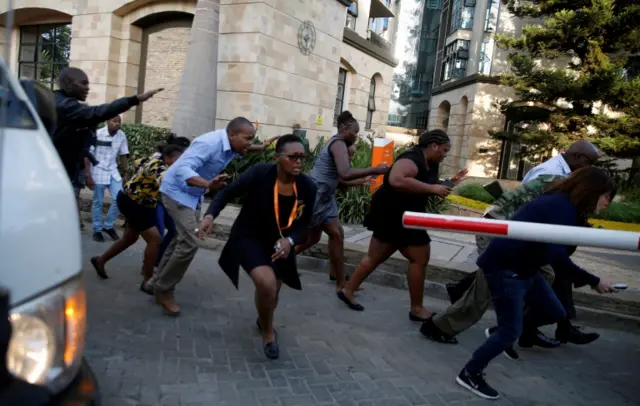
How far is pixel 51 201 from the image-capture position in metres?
1.54

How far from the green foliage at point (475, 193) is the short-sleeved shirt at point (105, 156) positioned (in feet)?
29.8

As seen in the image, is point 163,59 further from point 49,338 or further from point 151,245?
point 49,338

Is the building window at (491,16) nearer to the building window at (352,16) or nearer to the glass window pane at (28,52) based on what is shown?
the building window at (352,16)

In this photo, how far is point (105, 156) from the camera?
705 centimetres

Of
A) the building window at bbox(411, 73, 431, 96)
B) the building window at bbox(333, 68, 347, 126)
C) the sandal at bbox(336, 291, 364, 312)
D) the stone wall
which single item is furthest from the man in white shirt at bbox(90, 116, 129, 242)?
the building window at bbox(411, 73, 431, 96)

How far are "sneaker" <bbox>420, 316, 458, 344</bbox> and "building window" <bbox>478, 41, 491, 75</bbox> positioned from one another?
22.3 m

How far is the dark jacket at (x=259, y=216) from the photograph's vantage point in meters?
3.83

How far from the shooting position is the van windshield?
1.66 meters

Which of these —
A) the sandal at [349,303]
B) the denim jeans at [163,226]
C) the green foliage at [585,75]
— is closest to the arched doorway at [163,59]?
the denim jeans at [163,226]

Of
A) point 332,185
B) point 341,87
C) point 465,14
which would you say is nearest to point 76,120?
point 332,185

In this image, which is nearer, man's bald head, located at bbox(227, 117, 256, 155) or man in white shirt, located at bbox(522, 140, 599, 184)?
man's bald head, located at bbox(227, 117, 256, 155)

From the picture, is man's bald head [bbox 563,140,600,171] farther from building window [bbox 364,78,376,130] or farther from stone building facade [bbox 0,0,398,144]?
building window [bbox 364,78,376,130]

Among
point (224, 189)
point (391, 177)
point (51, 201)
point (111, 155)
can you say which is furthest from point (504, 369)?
point (111, 155)

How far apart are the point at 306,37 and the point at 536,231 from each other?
36.7 ft
